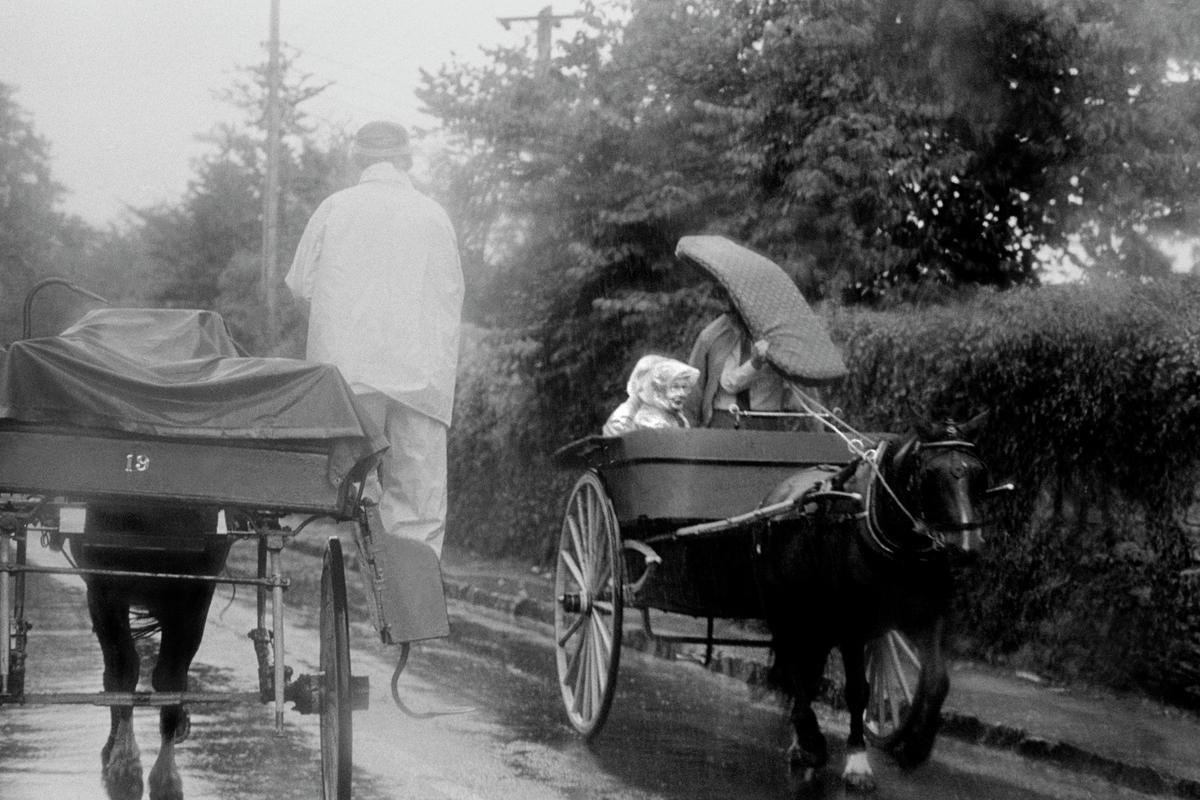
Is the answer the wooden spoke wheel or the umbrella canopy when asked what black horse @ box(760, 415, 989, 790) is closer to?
the wooden spoke wheel

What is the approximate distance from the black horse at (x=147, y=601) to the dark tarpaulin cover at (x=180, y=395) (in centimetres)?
61

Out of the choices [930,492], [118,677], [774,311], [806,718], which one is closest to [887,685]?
[806,718]

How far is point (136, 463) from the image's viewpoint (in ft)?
16.5

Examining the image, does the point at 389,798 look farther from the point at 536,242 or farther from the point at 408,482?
the point at 536,242

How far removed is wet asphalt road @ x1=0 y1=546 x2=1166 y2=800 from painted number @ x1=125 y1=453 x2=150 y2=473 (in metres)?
0.85

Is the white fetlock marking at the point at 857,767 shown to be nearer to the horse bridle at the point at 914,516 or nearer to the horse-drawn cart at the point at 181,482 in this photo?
the horse bridle at the point at 914,516

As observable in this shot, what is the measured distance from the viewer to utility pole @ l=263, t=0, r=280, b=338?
3356cm

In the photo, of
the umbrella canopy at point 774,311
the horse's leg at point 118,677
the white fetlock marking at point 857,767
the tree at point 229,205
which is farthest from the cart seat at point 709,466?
the tree at point 229,205

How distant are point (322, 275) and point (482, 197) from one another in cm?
1056

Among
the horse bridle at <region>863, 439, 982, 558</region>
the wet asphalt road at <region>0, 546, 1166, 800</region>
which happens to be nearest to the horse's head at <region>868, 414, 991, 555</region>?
the horse bridle at <region>863, 439, 982, 558</region>

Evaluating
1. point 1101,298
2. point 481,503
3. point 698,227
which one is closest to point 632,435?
point 1101,298

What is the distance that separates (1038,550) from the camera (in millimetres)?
9852

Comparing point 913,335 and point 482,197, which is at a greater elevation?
point 482,197

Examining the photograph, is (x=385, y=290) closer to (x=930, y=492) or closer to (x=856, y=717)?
(x=930, y=492)
